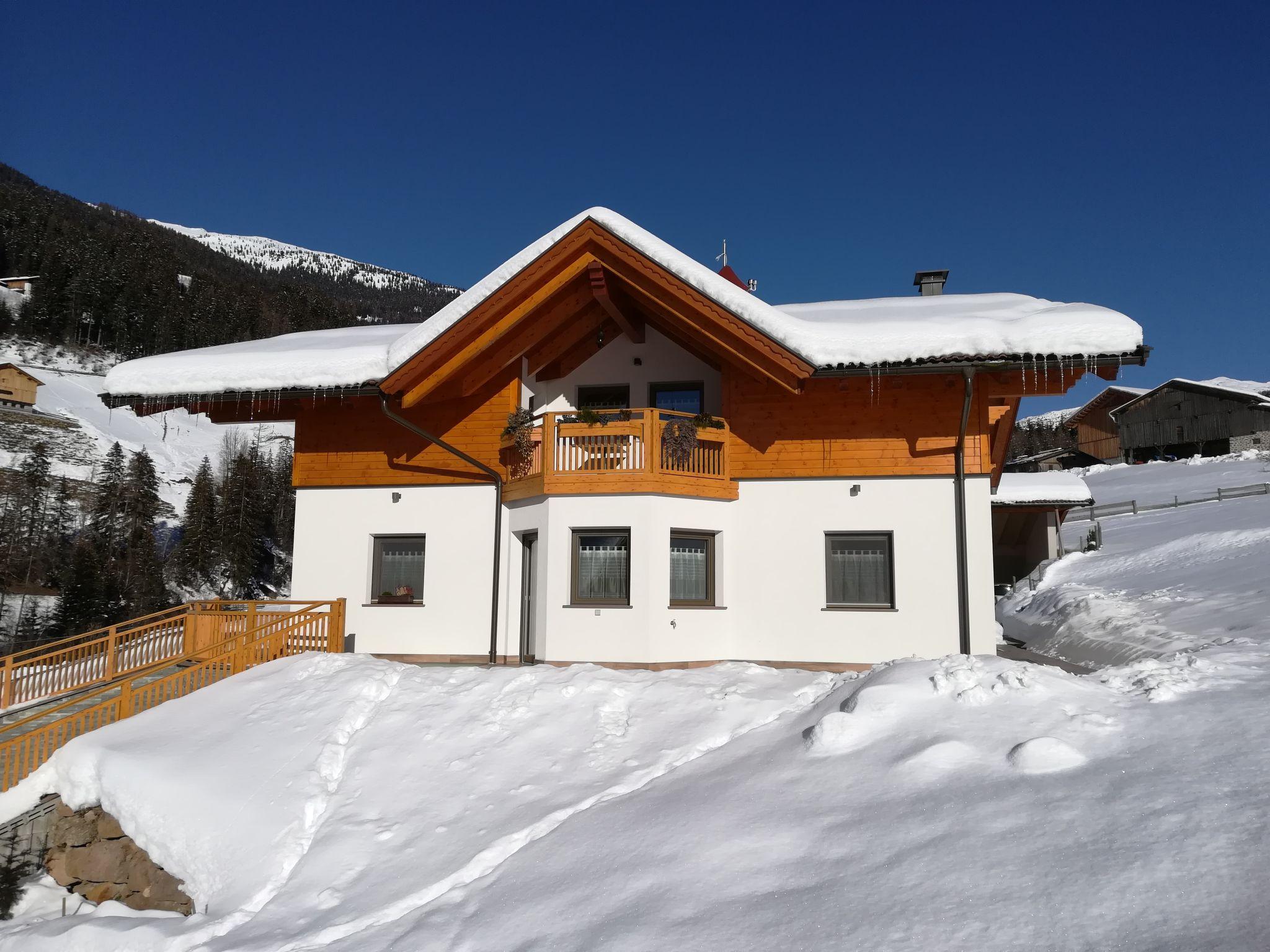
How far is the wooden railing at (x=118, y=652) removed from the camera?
524 inches

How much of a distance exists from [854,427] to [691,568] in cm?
343

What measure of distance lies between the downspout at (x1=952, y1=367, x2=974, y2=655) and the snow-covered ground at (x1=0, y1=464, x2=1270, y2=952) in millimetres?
3263

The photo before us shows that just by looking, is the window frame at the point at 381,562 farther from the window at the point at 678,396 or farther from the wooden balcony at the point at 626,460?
the window at the point at 678,396

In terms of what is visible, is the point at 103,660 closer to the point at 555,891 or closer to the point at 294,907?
the point at 294,907

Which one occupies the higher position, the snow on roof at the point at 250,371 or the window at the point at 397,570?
the snow on roof at the point at 250,371

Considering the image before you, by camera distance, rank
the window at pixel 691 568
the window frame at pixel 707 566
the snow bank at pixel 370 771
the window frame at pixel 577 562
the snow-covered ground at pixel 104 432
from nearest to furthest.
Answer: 1. the snow bank at pixel 370 771
2. the window frame at pixel 577 562
3. the window frame at pixel 707 566
4. the window at pixel 691 568
5. the snow-covered ground at pixel 104 432

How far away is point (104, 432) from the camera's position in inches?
2963

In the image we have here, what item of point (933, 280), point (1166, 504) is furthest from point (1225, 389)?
point (933, 280)

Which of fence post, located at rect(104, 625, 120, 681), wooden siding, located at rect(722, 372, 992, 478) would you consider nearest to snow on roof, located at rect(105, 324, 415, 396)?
fence post, located at rect(104, 625, 120, 681)

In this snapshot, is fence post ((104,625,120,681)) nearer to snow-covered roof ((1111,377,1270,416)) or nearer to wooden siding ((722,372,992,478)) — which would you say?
wooden siding ((722,372,992,478))

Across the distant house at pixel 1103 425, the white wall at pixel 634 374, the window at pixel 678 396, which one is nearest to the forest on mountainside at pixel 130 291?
the distant house at pixel 1103 425

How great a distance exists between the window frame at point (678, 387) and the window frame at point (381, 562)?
4601mm

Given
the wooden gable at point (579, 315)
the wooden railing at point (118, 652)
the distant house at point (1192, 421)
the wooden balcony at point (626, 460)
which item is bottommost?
the wooden railing at point (118, 652)

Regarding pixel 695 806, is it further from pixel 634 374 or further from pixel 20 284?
pixel 20 284
